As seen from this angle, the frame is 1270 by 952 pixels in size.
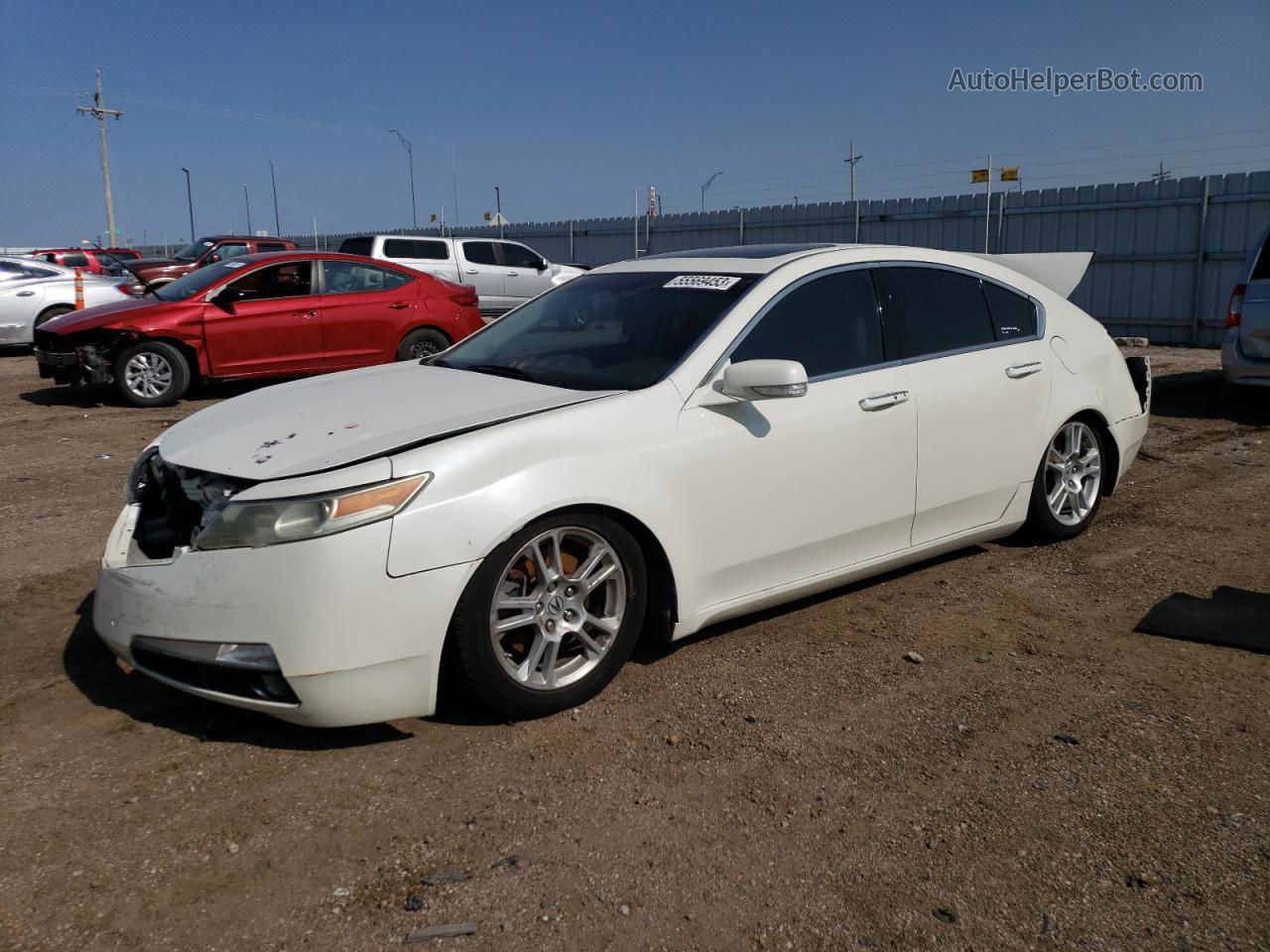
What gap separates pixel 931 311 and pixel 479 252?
15.4m

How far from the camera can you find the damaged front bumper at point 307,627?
3.08m

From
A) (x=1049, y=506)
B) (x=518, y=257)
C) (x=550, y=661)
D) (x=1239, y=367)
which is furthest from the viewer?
(x=518, y=257)

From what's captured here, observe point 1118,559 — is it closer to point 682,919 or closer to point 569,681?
point 569,681

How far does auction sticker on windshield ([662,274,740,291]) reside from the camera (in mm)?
4348

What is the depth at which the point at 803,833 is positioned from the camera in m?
2.92

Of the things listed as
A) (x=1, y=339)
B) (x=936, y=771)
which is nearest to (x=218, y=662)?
(x=936, y=771)

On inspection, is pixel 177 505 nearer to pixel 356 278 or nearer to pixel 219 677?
pixel 219 677

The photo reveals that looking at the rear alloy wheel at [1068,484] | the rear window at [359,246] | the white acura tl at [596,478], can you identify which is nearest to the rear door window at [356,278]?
the white acura tl at [596,478]

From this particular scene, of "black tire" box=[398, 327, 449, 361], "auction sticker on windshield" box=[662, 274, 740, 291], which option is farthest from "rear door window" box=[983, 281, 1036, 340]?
"black tire" box=[398, 327, 449, 361]

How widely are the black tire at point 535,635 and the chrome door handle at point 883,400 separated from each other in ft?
4.09

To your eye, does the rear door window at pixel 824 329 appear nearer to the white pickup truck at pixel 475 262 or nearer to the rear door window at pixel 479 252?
the white pickup truck at pixel 475 262

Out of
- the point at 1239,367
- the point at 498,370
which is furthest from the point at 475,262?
the point at 498,370

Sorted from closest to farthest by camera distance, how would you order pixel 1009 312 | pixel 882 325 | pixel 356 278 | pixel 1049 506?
pixel 882 325, pixel 1009 312, pixel 1049 506, pixel 356 278

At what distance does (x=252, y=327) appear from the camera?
34.9 ft
